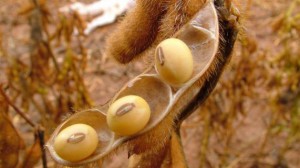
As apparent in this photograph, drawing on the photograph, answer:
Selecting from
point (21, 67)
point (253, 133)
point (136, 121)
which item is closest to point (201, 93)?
point (136, 121)

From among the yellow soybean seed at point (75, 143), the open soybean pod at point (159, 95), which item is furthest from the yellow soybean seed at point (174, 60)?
the yellow soybean seed at point (75, 143)

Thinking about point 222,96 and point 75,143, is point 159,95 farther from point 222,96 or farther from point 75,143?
point 222,96

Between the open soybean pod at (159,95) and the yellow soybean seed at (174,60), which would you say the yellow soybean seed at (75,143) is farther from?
the yellow soybean seed at (174,60)

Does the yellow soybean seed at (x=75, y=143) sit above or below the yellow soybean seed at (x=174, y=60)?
below

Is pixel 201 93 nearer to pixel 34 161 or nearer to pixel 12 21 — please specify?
pixel 34 161

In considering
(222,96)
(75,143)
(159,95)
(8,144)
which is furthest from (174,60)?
(222,96)

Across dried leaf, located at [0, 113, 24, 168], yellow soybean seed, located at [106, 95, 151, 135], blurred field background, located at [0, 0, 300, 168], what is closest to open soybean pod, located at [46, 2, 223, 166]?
yellow soybean seed, located at [106, 95, 151, 135]
